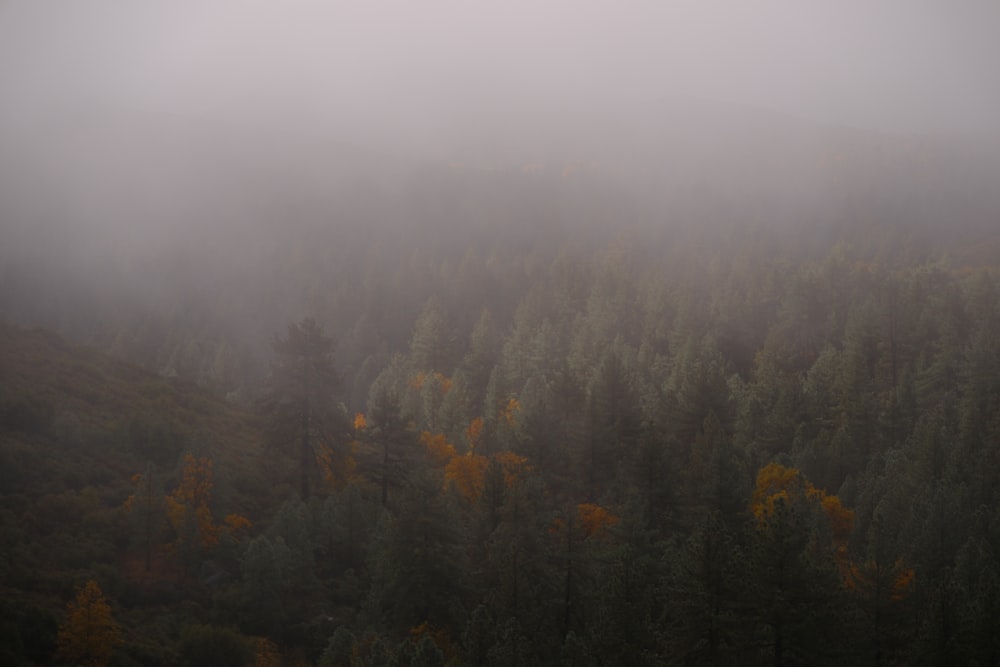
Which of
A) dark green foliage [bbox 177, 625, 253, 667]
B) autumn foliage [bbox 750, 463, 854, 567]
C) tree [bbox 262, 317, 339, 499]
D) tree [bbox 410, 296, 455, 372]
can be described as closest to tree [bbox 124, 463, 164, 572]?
dark green foliage [bbox 177, 625, 253, 667]

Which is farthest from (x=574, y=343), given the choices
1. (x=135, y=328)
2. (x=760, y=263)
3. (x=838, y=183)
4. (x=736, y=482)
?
(x=838, y=183)

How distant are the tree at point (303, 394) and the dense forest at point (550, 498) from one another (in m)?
0.15

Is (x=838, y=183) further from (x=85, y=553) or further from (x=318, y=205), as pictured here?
(x=85, y=553)

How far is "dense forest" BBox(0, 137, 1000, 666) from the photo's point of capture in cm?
2097

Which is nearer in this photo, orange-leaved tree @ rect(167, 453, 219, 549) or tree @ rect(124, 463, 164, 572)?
tree @ rect(124, 463, 164, 572)

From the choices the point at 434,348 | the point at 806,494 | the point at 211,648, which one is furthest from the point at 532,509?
the point at 434,348

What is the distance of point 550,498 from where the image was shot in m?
39.3

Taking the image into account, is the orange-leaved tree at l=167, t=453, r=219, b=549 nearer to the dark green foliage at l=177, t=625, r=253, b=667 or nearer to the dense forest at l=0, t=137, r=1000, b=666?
the dense forest at l=0, t=137, r=1000, b=666

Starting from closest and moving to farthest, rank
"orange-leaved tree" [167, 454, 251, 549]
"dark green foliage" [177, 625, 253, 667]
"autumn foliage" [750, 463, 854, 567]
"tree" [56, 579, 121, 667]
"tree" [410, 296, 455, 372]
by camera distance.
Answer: "tree" [56, 579, 121, 667] → "dark green foliage" [177, 625, 253, 667] → "orange-leaved tree" [167, 454, 251, 549] → "autumn foliage" [750, 463, 854, 567] → "tree" [410, 296, 455, 372]

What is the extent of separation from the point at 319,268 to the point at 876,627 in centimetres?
10789

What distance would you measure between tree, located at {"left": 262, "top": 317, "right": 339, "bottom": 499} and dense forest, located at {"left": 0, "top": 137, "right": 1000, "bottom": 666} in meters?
0.15

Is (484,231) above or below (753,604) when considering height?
above

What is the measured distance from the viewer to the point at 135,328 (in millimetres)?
108688

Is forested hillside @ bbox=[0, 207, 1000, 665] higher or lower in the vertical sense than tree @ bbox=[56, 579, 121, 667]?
higher
